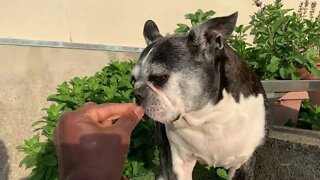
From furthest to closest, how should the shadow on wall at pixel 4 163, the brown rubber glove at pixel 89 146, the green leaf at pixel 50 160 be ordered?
1. the shadow on wall at pixel 4 163
2. the green leaf at pixel 50 160
3. the brown rubber glove at pixel 89 146

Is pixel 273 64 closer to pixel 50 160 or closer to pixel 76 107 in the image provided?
pixel 76 107

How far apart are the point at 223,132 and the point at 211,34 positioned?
59 cm

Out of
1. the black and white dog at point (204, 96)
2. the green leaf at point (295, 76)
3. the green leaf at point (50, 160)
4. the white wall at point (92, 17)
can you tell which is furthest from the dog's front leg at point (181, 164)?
the white wall at point (92, 17)

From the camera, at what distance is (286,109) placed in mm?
4020

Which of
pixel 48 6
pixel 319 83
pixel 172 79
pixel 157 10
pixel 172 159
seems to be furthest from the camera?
pixel 157 10

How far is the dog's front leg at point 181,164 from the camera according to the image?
276 centimetres

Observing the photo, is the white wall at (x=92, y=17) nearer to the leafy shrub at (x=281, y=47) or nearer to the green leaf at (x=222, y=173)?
the leafy shrub at (x=281, y=47)

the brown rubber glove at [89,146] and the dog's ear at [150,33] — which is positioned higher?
the dog's ear at [150,33]

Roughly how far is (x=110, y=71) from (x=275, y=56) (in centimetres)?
163

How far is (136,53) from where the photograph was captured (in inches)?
182

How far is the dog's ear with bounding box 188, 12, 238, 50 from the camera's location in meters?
2.30

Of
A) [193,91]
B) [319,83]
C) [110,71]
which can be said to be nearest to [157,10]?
[110,71]

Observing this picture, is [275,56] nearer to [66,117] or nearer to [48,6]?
[48,6]

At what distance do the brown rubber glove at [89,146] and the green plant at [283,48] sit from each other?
2.76 m
